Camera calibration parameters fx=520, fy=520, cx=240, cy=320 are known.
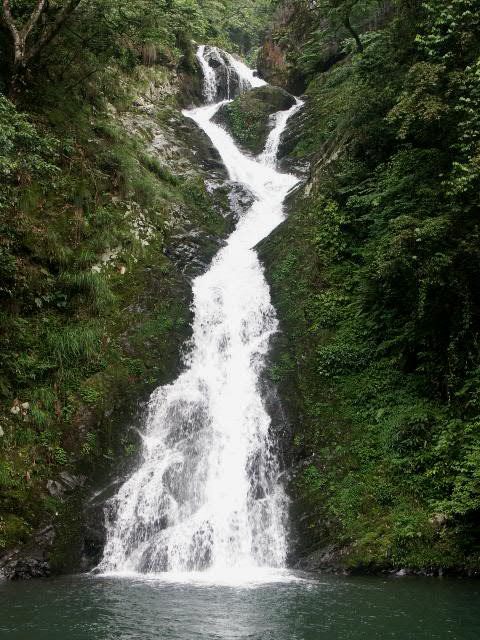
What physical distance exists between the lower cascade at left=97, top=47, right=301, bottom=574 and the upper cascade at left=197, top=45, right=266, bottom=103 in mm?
20075

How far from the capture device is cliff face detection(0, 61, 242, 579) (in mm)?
10688

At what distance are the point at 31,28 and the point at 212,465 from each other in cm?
1308

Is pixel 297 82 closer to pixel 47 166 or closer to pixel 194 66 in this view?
pixel 194 66

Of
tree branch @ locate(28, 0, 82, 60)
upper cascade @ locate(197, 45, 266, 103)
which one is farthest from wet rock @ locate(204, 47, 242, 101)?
tree branch @ locate(28, 0, 82, 60)

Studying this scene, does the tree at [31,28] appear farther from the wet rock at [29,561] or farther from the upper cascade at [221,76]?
the upper cascade at [221,76]

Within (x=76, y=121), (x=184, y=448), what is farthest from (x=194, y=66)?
(x=184, y=448)

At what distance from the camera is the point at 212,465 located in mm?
12383

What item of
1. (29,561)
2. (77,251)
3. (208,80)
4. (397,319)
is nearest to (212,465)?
(29,561)

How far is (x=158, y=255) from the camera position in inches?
695

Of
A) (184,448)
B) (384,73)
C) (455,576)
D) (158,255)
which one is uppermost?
(384,73)

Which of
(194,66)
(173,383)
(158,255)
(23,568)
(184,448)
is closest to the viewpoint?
(23,568)

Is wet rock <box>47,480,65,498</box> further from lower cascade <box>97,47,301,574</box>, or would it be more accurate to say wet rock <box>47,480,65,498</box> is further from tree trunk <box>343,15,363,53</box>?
tree trunk <box>343,15,363,53</box>

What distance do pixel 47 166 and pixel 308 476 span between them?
30.6 ft

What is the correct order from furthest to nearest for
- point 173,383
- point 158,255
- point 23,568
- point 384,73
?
point 158,255, point 384,73, point 173,383, point 23,568
